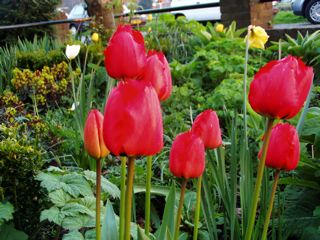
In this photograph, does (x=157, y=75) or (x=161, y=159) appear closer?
(x=157, y=75)

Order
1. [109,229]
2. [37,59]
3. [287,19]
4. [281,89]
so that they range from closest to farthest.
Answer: [281,89]
[109,229]
[37,59]
[287,19]

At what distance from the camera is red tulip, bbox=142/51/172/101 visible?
1.03 meters

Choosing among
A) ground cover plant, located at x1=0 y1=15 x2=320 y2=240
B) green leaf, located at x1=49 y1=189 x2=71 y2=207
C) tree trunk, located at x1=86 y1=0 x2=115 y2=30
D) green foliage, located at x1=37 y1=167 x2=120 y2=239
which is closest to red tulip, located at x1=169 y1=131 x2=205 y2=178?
ground cover plant, located at x1=0 y1=15 x2=320 y2=240

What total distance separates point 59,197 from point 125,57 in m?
0.82

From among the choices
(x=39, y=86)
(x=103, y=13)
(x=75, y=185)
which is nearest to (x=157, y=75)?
(x=75, y=185)

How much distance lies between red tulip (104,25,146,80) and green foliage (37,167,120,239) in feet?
2.16

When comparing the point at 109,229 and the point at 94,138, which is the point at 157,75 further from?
the point at 109,229

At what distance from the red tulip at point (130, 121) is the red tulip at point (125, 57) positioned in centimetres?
20

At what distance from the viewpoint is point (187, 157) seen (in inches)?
37.7

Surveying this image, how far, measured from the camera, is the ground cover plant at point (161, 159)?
0.89 metres

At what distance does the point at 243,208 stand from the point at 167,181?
1105 millimetres

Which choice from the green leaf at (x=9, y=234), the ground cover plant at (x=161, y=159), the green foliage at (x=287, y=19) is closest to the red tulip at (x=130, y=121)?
the ground cover plant at (x=161, y=159)

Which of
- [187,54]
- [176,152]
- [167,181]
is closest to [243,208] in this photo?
[176,152]

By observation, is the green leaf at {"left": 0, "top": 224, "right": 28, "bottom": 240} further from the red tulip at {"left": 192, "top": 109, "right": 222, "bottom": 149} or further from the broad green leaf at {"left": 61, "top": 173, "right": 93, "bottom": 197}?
the red tulip at {"left": 192, "top": 109, "right": 222, "bottom": 149}
